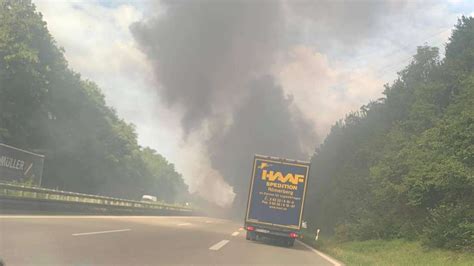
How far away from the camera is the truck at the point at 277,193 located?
22.5 meters

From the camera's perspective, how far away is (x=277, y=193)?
2275cm

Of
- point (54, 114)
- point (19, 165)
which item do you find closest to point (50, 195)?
point (19, 165)

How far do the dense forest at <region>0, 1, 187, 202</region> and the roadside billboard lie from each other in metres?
23.7

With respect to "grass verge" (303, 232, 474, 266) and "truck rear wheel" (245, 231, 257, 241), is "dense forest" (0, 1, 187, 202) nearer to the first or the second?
"truck rear wheel" (245, 231, 257, 241)

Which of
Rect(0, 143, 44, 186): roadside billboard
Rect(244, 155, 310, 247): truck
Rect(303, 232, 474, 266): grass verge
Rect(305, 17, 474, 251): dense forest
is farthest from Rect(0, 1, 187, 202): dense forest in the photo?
Rect(303, 232, 474, 266): grass verge

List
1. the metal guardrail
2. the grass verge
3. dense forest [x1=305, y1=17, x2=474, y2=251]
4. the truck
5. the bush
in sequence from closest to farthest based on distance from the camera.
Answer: the grass verge
the bush
the metal guardrail
dense forest [x1=305, y1=17, x2=474, y2=251]
the truck

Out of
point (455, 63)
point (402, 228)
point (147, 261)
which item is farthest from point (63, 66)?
point (147, 261)

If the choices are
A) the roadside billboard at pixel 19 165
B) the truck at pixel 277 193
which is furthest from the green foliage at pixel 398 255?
the roadside billboard at pixel 19 165

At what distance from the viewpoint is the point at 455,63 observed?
37.6 metres

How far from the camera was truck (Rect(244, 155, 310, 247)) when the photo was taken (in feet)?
73.7

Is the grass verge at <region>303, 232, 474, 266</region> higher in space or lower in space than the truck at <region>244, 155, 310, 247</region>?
lower

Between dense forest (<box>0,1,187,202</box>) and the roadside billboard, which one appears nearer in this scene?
the roadside billboard

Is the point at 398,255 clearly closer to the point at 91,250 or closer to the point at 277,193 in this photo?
the point at 277,193

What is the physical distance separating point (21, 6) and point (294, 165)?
39.0m
